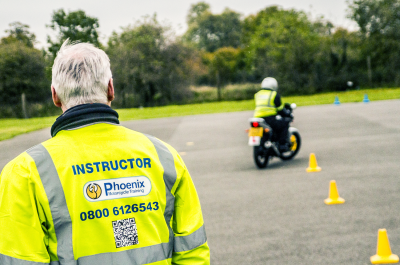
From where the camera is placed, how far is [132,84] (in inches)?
1398

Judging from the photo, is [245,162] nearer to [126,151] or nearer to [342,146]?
[342,146]

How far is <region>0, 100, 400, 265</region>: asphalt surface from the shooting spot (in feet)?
15.8

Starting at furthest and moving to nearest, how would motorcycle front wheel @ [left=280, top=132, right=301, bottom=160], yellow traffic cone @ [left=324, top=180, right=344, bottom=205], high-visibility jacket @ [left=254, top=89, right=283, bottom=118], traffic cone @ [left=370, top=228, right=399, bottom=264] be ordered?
motorcycle front wheel @ [left=280, top=132, right=301, bottom=160], high-visibility jacket @ [left=254, top=89, right=283, bottom=118], yellow traffic cone @ [left=324, top=180, right=344, bottom=205], traffic cone @ [left=370, top=228, right=399, bottom=264]

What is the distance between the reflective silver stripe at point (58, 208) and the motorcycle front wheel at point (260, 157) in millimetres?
7728

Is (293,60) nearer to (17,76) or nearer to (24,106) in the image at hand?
(24,106)

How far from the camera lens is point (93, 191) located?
1.78 m

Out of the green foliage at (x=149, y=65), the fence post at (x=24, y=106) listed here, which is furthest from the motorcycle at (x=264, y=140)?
the green foliage at (x=149, y=65)

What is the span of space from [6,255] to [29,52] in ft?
57.5

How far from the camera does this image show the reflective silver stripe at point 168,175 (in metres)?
1.91

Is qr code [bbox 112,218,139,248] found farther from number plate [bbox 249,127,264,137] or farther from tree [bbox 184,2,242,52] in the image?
tree [bbox 184,2,242,52]

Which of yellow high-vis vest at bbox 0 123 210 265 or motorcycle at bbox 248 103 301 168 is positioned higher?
yellow high-vis vest at bbox 0 123 210 265

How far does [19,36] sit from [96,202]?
24.9 metres

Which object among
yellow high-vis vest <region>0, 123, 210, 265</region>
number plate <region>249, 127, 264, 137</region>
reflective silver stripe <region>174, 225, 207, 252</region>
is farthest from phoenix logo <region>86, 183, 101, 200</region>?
number plate <region>249, 127, 264, 137</region>

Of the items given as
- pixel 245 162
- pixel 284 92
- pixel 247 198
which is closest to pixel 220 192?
pixel 247 198
